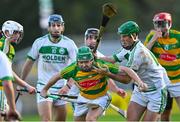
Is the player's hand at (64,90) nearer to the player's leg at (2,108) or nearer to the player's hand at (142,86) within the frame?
the player's leg at (2,108)

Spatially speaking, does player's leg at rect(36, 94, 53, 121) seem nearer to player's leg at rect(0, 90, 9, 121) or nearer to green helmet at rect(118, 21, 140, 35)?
player's leg at rect(0, 90, 9, 121)

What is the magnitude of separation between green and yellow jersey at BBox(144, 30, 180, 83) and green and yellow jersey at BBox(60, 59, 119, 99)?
1.45 m

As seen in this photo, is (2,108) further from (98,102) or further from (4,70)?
(4,70)

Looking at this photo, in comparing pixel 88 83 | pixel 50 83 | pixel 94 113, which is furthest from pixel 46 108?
pixel 94 113

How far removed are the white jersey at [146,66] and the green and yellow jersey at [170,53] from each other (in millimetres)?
1301

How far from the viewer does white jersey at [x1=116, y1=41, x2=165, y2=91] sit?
14.9 meters

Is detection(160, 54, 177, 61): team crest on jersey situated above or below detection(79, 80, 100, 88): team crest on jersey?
above

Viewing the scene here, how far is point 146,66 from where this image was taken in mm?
15047

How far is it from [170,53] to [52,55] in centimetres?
205

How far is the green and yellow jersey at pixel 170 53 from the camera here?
16.7 metres

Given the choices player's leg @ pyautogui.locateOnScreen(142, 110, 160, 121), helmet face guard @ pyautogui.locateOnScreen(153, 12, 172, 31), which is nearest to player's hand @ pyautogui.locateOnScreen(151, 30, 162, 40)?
helmet face guard @ pyautogui.locateOnScreen(153, 12, 172, 31)

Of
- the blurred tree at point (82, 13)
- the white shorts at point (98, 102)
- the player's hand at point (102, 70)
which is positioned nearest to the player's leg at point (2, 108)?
the white shorts at point (98, 102)

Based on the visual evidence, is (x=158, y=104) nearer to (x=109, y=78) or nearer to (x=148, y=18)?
(x=109, y=78)

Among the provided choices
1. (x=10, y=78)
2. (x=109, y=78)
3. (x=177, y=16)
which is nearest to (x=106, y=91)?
Answer: (x=109, y=78)
